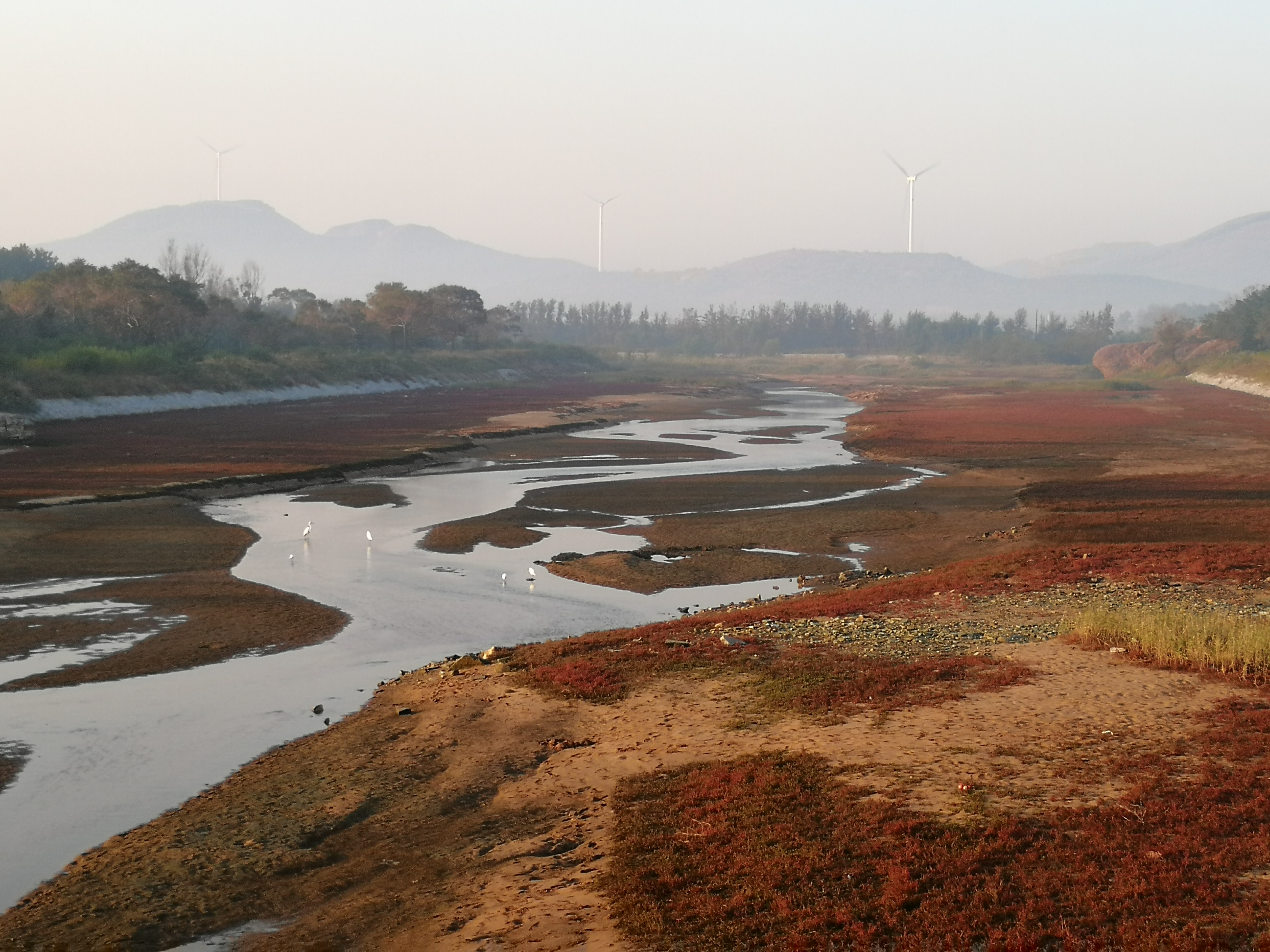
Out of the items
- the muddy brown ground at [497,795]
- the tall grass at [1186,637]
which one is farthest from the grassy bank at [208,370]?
the tall grass at [1186,637]

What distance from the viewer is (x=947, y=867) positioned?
909cm

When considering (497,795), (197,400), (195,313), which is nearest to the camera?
(497,795)

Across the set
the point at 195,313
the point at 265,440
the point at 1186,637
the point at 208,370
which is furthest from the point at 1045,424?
the point at 195,313

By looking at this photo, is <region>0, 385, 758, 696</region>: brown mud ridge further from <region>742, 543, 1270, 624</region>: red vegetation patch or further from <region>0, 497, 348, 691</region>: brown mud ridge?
<region>742, 543, 1270, 624</region>: red vegetation patch

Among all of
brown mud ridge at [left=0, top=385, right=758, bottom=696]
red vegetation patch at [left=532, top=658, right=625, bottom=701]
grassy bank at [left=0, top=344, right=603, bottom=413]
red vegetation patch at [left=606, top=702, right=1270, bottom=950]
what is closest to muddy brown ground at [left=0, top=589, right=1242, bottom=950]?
red vegetation patch at [left=532, top=658, right=625, bottom=701]

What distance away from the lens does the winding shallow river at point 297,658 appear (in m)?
12.6

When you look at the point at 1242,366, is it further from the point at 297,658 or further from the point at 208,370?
the point at 297,658

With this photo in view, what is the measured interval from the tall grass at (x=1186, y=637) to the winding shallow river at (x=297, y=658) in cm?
786

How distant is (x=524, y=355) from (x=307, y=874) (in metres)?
142

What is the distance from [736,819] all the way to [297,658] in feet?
33.2

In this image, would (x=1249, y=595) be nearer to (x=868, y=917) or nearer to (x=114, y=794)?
(x=868, y=917)

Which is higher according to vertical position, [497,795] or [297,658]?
[497,795]

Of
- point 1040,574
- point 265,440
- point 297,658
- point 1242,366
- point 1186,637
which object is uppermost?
point 1186,637

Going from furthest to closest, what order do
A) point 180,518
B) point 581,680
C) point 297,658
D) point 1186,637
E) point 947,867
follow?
point 180,518 → point 297,658 → point 581,680 → point 1186,637 → point 947,867
